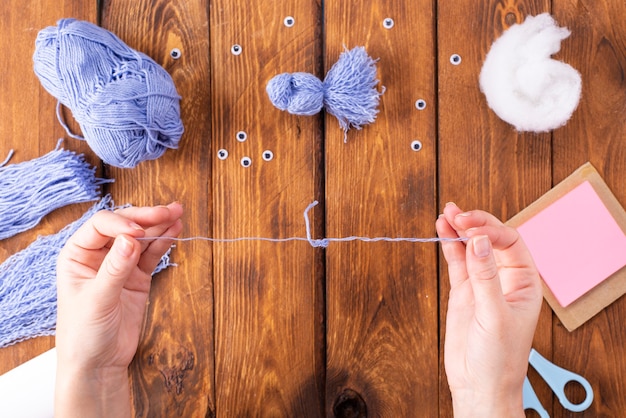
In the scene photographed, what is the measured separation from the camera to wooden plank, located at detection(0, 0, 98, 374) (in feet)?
2.97

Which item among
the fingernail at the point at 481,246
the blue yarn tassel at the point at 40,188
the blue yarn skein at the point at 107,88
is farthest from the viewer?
→ the blue yarn tassel at the point at 40,188

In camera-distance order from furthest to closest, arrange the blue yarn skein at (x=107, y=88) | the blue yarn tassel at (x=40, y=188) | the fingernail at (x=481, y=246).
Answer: the blue yarn tassel at (x=40, y=188)
the blue yarn skein at (x=107, y=88)
the fingernail at (x=481, y=246)

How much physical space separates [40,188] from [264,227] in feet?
1.19

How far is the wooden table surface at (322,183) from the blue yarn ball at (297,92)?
0.05 metres

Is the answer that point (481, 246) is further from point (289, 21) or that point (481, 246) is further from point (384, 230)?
point (289, 21)

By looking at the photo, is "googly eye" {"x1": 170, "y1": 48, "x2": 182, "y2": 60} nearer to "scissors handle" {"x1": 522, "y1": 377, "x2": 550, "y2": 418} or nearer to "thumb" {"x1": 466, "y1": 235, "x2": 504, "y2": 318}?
"thumb" {"x1": 466, "y1": 235, "x2": 504, "y2": 318}

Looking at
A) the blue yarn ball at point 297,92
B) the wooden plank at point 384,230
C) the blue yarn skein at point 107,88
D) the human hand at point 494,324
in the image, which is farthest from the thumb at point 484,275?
the blue yarn skein at point 107,88

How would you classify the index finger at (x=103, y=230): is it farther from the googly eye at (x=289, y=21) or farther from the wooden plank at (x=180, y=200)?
the googly eye at (x=289, y=21)

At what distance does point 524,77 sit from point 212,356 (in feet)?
2.19

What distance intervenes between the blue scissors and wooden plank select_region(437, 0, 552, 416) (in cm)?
3

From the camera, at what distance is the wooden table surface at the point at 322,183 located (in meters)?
0.89

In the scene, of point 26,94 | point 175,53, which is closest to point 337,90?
point 175,53

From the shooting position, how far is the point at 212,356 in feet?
2.94

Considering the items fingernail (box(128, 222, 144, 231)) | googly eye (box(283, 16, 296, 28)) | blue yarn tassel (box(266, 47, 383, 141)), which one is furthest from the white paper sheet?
googly eye (box(283, 16, 296, 28))
